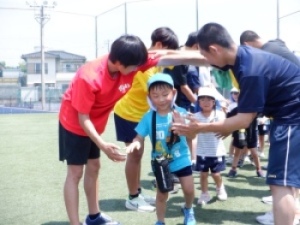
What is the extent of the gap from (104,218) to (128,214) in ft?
1.27

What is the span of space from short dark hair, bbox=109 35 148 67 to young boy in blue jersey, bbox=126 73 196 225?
19.2 inches

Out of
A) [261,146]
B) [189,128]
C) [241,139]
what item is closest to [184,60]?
[189,128]

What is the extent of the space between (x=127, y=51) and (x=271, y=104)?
1.07 meters

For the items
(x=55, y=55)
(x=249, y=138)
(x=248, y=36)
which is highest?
(x=55, y=55)

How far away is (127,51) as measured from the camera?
3.13m

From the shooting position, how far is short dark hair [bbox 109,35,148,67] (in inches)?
124

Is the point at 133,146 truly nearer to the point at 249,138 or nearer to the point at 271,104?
the point at 271,104

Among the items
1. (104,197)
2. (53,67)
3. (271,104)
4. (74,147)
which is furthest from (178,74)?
(53,67)

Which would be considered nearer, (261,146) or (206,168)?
(206,168)

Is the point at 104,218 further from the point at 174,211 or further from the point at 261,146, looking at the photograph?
the point at 261,146

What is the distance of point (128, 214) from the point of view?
13.7 feet

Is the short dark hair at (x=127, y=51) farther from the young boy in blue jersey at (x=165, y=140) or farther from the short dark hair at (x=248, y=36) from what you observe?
the short dark hair at (x=248, y=36)

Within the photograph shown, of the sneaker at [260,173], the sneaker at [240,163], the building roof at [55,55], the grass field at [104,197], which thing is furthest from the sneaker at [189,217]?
the building roof at [55,55]

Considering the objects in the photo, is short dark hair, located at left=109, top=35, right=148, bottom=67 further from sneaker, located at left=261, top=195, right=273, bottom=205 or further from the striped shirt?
sneaker, located at left=261, top=195, right=273, bottom=205
